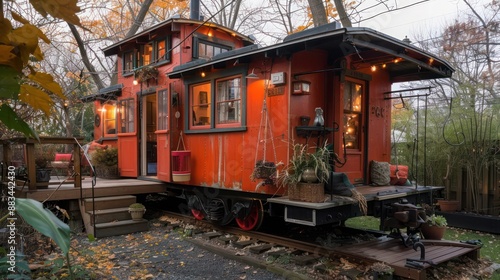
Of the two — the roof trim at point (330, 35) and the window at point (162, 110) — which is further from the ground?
the roof trim at point (330, 35)

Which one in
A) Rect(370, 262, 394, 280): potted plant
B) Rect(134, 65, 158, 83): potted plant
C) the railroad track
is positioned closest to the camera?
Rect(370, 262, 394, 280): potted plant

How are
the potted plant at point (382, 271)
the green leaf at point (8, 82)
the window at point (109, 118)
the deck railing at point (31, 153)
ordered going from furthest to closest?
the window at point (109, 118) < the deck railing at point (31, 153) < the potted plant at point (382, 271) < the green leaf at point (8, 82)

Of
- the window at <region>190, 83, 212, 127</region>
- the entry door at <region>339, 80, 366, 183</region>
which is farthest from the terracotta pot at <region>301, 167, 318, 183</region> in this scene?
the window at <region>190, 83, 212, 127</region>

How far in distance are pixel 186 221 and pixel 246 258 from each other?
2.63 m

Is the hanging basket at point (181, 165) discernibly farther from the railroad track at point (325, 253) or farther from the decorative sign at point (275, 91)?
the decorative sign at point (275, 91)

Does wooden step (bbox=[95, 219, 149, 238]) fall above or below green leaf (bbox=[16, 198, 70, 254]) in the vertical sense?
below

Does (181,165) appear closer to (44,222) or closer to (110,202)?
(110,202)

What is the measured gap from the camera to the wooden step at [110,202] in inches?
267

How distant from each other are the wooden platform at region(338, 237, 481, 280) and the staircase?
3.87 metres

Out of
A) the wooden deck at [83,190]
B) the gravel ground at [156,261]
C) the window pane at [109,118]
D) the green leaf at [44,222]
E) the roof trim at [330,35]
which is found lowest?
the gravel ground at [156,261]

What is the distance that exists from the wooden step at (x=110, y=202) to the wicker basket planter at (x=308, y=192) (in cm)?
382

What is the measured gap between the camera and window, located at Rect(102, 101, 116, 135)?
1012 centimetres

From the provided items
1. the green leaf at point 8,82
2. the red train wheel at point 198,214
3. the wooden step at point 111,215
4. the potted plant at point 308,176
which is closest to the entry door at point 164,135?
the red train wheel at point 198,214

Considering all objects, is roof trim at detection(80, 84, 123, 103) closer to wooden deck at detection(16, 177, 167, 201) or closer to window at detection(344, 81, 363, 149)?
wooden deck at detection(16, 177, 167, 201)
